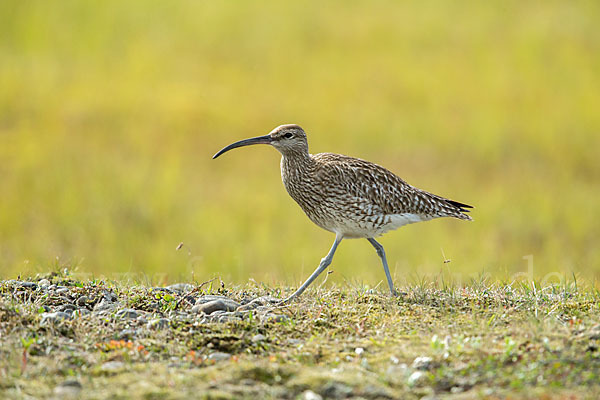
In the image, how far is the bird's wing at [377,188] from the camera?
375 inches

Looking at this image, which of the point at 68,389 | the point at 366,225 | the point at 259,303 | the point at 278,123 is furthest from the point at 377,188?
the point at 278,123

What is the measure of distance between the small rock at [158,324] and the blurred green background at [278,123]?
220 inches

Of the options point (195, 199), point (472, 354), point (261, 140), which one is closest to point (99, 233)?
point (195, 199)

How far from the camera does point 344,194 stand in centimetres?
937

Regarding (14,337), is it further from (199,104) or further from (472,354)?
(199,104)

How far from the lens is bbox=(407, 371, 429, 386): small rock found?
6.12 metres

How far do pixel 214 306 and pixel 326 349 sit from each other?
1.38 m

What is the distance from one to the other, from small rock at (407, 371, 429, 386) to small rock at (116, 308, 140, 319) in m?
2.79

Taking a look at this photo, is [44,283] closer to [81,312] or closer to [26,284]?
[26,284]

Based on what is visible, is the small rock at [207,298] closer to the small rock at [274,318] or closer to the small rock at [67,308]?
the small rock at [274,318]

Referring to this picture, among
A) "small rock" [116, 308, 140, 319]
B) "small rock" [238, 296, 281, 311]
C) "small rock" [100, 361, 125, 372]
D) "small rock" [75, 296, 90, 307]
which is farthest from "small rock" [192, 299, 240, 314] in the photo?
"small rock" [100, 361, 125, 372]

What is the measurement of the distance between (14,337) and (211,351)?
1623 millimetres

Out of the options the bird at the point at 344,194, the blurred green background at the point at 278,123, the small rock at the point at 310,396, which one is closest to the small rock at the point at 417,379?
the small rock at the point at 310,396

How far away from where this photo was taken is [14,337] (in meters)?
6.92
